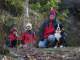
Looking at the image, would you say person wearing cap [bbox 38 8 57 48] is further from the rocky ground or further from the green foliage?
the green foliage

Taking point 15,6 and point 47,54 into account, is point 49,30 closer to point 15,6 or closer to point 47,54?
point 47,54

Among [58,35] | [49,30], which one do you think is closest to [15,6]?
[49,30]

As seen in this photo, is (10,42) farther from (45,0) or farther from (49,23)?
(45,0)

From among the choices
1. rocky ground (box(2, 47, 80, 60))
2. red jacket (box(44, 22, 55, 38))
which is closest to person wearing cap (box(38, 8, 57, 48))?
red jacket (box(44, 22, 55, 38))

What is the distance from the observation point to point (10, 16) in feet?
48.3

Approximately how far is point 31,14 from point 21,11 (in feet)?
4.01

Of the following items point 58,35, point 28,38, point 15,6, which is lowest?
point 28,38

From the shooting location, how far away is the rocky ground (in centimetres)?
515

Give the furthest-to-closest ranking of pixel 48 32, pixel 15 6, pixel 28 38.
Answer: pixel 15 6 < pixel 28 38 < pixel 48 32

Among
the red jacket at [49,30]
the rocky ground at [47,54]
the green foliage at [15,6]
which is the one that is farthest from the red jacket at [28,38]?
the green foliage at [15,6]

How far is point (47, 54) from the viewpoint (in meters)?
5.38

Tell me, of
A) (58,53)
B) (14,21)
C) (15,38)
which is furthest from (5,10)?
(58,53)

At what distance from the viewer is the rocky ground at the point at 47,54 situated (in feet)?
16.9

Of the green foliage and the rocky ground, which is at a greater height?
Result: the green foliage
